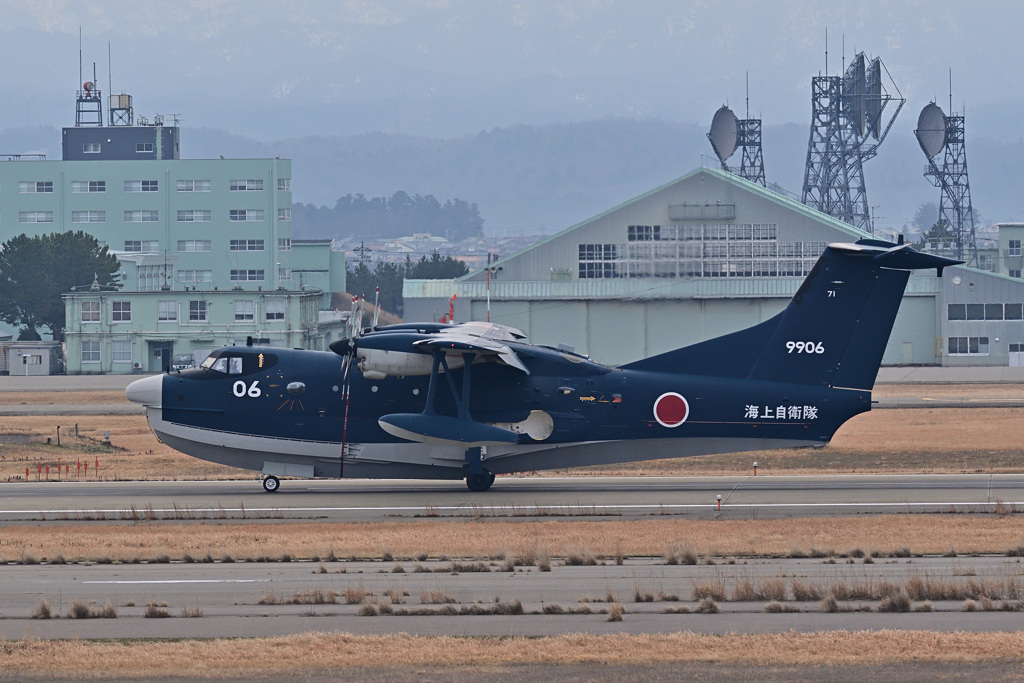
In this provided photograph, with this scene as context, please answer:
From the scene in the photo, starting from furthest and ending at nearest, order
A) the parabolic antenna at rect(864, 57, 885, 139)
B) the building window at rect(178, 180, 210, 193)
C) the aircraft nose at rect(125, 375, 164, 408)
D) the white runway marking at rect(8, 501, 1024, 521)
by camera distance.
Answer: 1. the parabolic antenna at rect(864, 57, 885, 139)
2. the building window at rect(178, 180, 210, 193)
3. the aircraft nose at rect(125, 375, 164, 408)
4. the white runway marking at rect(8, 501, 1024, 521)

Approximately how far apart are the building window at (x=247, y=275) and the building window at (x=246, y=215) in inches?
207

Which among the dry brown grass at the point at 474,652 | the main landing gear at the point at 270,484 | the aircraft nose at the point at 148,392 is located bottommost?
the dry brown grass at the point at 474,652

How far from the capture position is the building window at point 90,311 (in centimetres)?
9756

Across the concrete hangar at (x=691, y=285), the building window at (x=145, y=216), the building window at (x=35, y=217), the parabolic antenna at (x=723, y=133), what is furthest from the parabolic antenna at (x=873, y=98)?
the building window at (x=35, y=217)

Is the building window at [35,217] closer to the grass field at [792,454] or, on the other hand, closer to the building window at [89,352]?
the building window at [89,352]

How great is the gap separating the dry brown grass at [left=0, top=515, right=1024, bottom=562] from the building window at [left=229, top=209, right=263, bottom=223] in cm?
10636

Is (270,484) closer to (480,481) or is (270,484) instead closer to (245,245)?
(480,481)

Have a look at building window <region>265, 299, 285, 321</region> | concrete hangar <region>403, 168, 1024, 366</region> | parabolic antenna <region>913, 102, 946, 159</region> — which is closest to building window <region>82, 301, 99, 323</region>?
building window <region>265, 299, 285, 321</region>

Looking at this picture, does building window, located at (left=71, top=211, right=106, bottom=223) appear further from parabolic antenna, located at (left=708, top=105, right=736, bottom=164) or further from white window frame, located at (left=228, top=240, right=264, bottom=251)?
parabolic antenna, located at (left=708, top=105, right=736, bottom=164)

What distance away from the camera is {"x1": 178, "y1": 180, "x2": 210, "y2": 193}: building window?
430ft

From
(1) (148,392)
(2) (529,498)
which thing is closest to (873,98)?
(2) (529,498)

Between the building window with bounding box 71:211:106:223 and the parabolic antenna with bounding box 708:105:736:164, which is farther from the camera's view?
the parabolic antenna with bounding box 708:105:736:164

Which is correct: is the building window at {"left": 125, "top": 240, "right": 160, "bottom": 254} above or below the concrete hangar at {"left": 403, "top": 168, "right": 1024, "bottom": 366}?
above

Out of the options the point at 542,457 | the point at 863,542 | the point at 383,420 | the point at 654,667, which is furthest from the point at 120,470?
the point at 654,667
